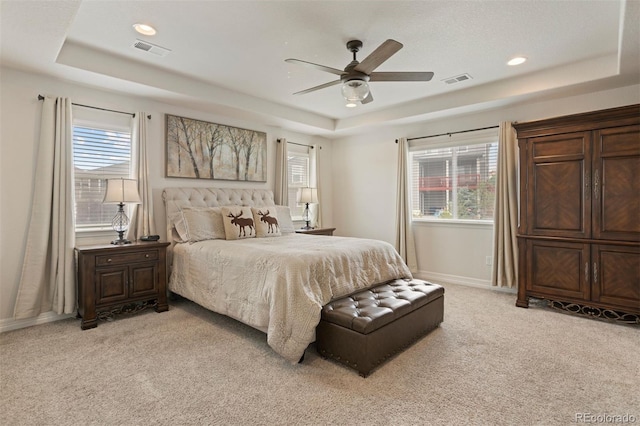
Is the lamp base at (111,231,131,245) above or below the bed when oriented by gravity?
above

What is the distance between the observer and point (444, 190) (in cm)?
510

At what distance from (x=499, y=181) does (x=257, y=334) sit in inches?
140

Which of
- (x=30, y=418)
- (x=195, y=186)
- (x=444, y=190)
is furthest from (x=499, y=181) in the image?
(x=30, y=418)

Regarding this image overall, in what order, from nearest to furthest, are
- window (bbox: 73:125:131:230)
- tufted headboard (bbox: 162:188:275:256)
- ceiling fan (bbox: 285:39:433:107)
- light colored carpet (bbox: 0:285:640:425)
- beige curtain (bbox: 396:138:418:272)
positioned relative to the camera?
light colored carpet (bbox: 0:285:640:425), ceiling fan (bbox: 285:39:433:107), window (bbox: 73:125:131:230), tufted headboard (bbox: 162:188:275:256), beige curtain (bbox: 396:138:418:272)

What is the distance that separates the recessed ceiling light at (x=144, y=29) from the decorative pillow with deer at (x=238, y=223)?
1974 millimetres

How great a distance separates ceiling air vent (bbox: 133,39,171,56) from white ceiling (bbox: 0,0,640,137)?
2.8 inches

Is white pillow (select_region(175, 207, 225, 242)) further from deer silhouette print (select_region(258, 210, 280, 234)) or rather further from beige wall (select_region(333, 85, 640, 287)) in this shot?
beige wall (select_region(333, 85, 640, 287))

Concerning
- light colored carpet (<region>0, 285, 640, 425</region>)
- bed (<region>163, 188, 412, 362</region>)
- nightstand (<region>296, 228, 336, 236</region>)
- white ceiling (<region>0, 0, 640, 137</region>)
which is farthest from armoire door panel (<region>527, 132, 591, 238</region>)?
nightstand (<region>296, 228, 336, 236</region>)

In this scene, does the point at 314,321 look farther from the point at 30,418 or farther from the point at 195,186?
the point at 195,186

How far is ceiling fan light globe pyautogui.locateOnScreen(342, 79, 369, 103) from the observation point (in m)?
2.79

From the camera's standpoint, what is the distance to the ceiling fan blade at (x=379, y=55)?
90.1 inches

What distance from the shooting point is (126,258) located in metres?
3.39

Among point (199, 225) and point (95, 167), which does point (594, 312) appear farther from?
point (95, 167)

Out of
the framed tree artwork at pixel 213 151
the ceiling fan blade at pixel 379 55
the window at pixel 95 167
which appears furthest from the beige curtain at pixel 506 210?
the window at pixel 95 167
